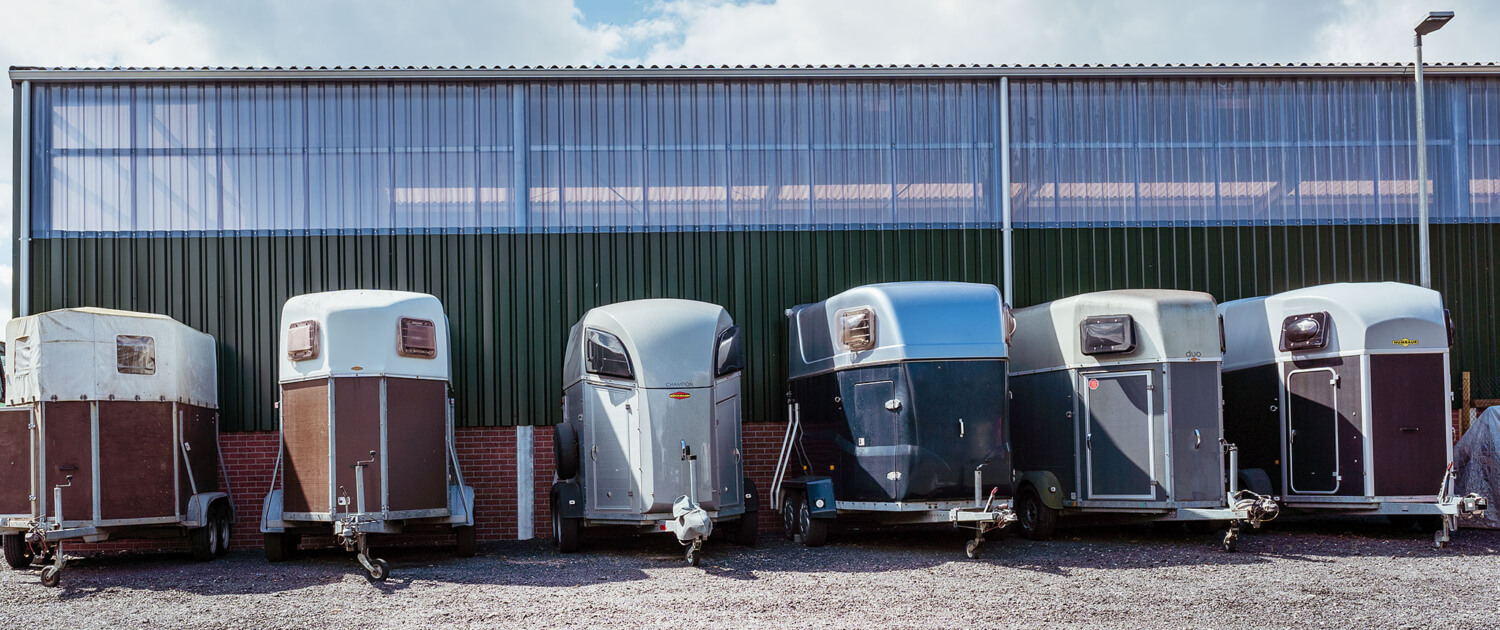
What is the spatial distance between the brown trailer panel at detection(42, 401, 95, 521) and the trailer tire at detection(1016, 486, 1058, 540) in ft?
32.8

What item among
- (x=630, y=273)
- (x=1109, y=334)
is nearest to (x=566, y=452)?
(x=630, y=273)

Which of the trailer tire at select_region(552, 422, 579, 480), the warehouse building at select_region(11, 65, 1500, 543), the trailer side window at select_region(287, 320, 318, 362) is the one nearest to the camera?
the trailer side window at select_region(287, 320, 318, 362)

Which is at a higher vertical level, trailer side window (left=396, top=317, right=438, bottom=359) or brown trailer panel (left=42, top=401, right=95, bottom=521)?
trailer side window (left=396, top=317, right=438, bottom=359)

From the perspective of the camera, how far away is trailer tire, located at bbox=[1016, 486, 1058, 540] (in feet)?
46.6

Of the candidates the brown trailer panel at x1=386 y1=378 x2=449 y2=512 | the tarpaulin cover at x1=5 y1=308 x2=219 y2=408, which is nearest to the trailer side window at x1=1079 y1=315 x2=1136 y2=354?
the brown trailer panel at x1=386 y1=378 x2=449 y2=512

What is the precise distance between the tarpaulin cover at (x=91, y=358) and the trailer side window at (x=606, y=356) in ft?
15.3

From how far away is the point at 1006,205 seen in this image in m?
17.0

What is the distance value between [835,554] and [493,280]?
6.25 m

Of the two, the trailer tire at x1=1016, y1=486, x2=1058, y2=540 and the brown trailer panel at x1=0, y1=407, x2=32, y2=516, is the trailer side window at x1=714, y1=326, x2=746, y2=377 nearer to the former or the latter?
the trailer tire at x1=1016, y1=486, x2=1058, y2=540

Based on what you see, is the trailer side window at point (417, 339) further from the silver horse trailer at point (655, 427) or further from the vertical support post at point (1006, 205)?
the vertical support post at point (1006, 205)

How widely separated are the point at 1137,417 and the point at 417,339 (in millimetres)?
7890

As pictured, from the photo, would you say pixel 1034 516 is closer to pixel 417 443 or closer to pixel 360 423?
pixel 417 443

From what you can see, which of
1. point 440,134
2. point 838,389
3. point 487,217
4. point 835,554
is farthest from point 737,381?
point 440,134

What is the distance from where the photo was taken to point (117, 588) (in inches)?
471
